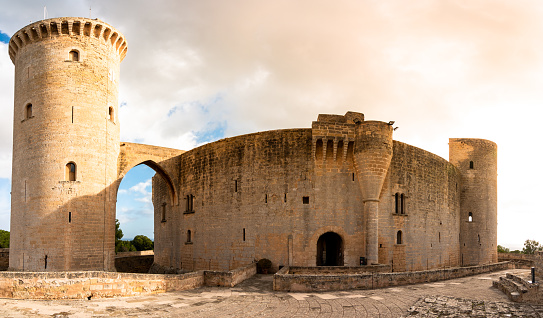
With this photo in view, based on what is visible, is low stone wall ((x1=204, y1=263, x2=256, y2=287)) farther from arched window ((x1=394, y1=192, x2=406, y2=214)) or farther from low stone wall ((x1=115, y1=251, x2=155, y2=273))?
low stone wall ((x1=115, y1=251, x2=155, y2=273))

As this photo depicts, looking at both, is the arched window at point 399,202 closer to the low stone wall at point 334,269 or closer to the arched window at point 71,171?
the low stone wall at point 334,269

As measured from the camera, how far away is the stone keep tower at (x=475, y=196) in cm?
2919

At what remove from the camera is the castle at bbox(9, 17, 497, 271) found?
62.8 feet

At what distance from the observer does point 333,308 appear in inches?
431

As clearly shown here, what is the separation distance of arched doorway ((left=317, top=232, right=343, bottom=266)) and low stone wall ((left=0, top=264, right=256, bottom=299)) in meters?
10.4

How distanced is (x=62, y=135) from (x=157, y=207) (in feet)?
34.5

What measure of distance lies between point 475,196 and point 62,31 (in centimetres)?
2804

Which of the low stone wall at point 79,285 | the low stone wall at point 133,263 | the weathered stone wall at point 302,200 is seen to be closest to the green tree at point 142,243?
the low stone wall at point 133,263

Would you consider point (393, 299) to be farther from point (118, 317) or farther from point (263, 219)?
point (263, 219)

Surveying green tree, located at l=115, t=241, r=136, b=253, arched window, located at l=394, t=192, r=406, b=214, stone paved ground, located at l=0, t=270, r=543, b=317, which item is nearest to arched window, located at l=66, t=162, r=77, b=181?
stone paved ground, located at l=0, t=270, r=543, b=317

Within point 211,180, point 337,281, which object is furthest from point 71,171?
point 337,281

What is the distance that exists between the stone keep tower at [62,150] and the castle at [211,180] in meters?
0.05

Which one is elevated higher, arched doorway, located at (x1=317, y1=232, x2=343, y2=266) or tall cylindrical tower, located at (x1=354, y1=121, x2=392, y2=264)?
tall cylindrical tower, located at (x1=354, y1=121, x2=392, y2=264)

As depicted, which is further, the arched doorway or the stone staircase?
the arched doorway
